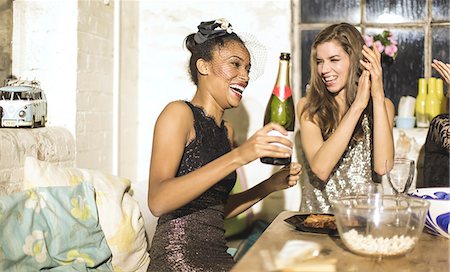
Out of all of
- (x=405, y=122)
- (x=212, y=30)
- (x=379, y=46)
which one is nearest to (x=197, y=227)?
(x=212, y=30)

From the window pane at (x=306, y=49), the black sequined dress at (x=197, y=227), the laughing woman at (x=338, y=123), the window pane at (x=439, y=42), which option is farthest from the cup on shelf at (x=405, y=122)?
the black sequined dress at (x=197, y=227)

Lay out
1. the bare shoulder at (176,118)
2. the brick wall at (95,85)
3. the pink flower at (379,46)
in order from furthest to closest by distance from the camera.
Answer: the pink flower at (379,46) < the brick wall at (95,85) < the bare shoulder at (176,118)

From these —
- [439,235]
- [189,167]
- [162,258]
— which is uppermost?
[189,167]

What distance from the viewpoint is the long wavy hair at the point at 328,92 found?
106 inches

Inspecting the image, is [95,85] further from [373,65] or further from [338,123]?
[373,65]

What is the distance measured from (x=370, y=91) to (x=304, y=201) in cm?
65

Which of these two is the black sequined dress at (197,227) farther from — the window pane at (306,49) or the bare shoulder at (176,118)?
the window pane at (306,49)

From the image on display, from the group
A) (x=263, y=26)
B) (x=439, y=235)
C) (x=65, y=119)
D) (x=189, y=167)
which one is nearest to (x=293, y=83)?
(x=263, y=26)

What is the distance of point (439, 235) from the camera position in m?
1.78

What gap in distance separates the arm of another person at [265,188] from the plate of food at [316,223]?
0.70 feet

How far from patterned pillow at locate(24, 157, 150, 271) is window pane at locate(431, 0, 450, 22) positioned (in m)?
2.19

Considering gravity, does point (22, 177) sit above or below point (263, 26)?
below

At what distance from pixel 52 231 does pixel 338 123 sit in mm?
1268

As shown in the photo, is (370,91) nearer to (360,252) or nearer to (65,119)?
(360,252)
